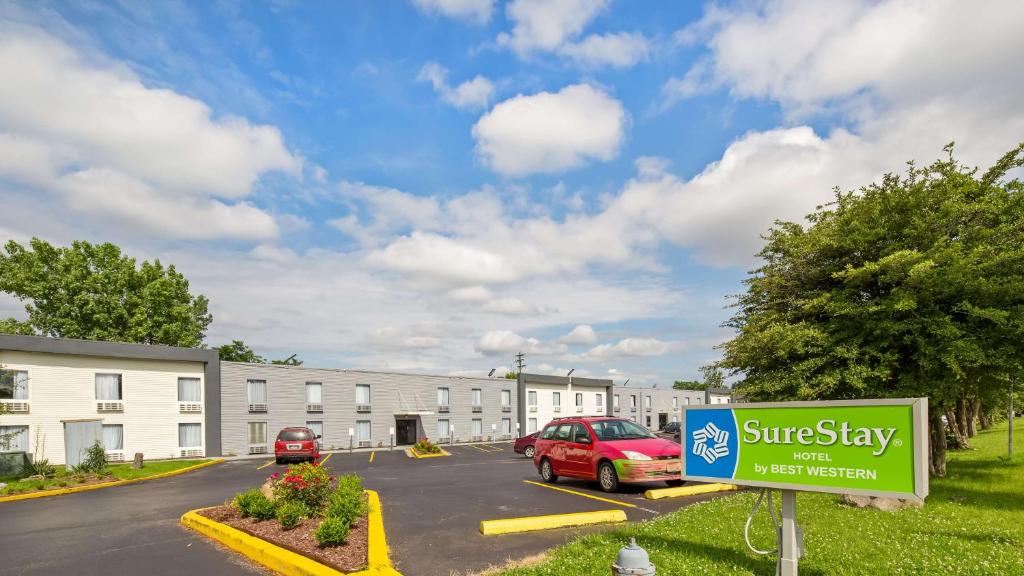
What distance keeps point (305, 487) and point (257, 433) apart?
3007 cm

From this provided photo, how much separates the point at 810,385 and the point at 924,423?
336 inches

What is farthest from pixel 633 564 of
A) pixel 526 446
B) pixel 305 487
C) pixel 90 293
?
pixel 90 293

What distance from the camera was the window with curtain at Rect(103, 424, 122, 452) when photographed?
29141 millimetres

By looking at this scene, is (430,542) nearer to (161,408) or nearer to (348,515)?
(348,515)

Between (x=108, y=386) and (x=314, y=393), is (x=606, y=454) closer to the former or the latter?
(x=108, y=386)

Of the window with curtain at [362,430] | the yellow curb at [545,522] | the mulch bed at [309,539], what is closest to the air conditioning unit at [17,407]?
the window with curtain at [362,430]

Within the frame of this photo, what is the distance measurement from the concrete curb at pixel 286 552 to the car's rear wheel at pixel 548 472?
5.94 m

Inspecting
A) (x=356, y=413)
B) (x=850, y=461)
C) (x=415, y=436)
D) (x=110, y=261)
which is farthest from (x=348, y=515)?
(x=110, y=261)

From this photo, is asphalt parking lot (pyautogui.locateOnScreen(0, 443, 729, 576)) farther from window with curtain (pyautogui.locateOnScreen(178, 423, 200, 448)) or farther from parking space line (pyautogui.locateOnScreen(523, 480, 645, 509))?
window with curtain (pyautogui.locateOnScreen(178, 423, 200, 448))

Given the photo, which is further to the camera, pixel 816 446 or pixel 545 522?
pixel 545 522

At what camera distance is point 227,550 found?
27.0 ft

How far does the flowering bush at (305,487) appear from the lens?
30.4ft

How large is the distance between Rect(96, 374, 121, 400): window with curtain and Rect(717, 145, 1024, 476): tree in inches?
1214

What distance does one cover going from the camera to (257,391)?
3619 centimetres
